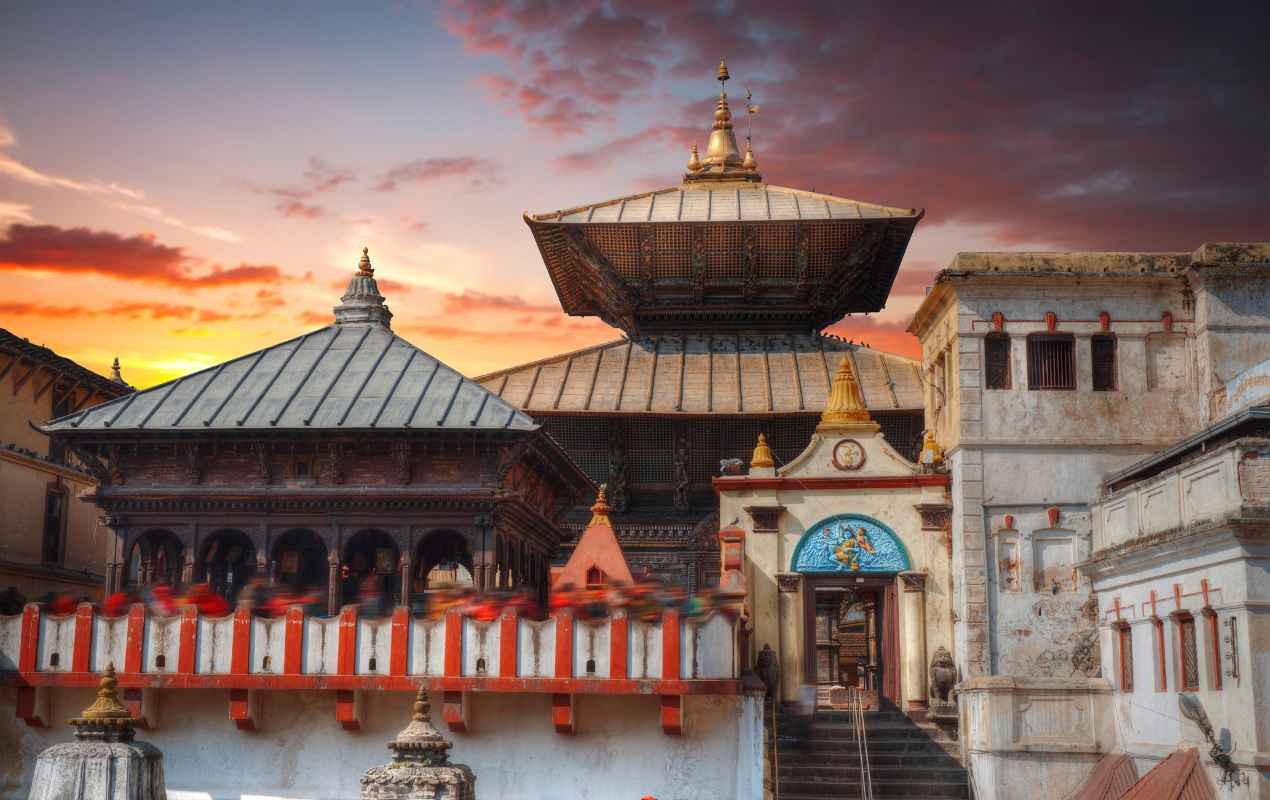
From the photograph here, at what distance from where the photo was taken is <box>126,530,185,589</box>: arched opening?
35062mm

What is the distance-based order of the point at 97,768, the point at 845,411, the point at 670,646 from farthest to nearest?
the point at 845,411 < the point at 670,646 < the point at 97,768

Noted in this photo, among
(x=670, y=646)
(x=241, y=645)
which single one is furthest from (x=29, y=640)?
(x=670, y=646)

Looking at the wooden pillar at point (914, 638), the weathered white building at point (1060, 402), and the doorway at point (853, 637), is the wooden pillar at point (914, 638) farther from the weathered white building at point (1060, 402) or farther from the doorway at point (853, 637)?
the weathered white building at point (1060, 402)

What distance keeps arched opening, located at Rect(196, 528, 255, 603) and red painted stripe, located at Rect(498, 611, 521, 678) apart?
25.1 feet

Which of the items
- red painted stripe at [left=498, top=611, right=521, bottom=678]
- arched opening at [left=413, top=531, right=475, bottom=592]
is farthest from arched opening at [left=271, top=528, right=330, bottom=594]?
red painted stripe at [left=498, top=611, right=521, bottom=678]

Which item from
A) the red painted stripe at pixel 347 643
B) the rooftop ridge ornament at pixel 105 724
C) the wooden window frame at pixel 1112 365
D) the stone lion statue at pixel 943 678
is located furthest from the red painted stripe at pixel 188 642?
the wooden window frame at pixel 1112 365

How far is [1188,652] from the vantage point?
2836cm

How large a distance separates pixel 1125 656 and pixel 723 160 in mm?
26289

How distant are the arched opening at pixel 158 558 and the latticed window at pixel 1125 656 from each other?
722 inches

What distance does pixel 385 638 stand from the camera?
101ft

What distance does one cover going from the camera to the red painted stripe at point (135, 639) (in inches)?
1232

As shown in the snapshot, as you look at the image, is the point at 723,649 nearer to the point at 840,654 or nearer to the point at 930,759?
the point at 930,759

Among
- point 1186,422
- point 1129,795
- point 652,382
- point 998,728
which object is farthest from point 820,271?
point 1129,795

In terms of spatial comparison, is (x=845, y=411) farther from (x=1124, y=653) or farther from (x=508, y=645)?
(x=508, y=645)
